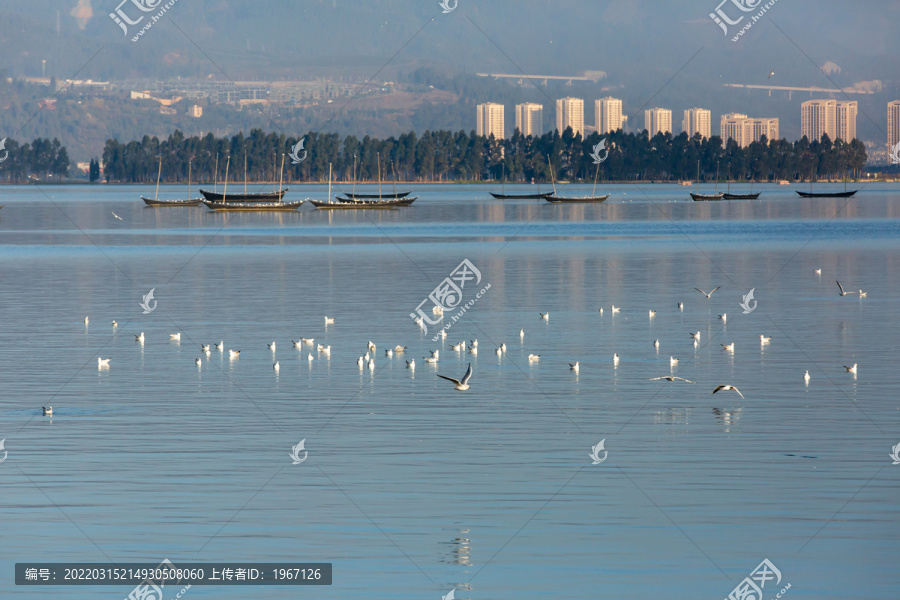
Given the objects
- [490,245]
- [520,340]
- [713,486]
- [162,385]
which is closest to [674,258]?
[490,245]

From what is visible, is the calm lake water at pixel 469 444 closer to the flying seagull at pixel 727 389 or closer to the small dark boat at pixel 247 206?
the flying seagull at pixel 727 389

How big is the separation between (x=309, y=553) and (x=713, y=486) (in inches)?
249

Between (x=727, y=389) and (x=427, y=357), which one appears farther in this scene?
(x=427, y=357)

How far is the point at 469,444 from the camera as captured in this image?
21141mm

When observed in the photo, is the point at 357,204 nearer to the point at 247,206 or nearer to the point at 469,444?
the point at 247,206

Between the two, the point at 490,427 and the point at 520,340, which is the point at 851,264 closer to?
the point at 520,340

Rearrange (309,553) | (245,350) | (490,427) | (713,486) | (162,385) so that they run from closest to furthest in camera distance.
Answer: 1. (309,553)
2. (713,486)
3. (490,427)
4. (162,385)
5. (245,350)

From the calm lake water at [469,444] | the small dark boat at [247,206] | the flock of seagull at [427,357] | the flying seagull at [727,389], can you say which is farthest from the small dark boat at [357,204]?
the flying seagull at [727,389]

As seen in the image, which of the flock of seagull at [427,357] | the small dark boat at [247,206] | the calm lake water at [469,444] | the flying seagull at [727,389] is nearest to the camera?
the calm lake water at [469,444]

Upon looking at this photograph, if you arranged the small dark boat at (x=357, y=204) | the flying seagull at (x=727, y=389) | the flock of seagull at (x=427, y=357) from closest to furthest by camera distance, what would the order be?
the flying seagull at (x=727, y=389)
the flock of seagull at (x=427, y=357)
the small dark boat at (x=357, y=204)

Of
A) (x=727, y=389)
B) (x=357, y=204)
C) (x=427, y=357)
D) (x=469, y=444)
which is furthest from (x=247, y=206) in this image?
(x=469, y=444)

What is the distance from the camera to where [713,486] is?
18.2 meters

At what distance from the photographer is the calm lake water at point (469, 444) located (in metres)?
15.1

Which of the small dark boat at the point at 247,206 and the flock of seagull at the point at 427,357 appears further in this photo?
the small dark boat at the point at 247,206
